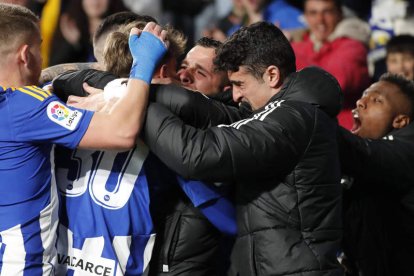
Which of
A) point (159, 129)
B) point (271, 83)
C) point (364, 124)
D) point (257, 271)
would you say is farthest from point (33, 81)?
point (364, 124)

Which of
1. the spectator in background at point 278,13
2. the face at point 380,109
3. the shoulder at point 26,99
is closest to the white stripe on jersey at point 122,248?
the shoulder at point 26,99

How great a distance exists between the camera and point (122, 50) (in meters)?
3.17

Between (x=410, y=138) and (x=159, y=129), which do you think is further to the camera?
(x=410, y=138)

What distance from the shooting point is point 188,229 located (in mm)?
3287

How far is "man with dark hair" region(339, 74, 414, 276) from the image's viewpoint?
11.5ft

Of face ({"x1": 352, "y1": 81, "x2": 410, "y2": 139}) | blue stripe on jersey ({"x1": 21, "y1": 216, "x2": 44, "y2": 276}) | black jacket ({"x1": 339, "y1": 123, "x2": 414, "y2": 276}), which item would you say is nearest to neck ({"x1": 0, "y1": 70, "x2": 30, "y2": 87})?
blue stripe on jersey ({"x1": 21, "y1": 216, "x2": 44, "y2": 276})

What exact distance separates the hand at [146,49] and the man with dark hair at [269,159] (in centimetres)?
15

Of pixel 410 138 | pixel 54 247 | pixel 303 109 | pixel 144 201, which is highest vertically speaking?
pixel 303 109

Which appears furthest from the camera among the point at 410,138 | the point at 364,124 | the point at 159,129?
the point at 364,124

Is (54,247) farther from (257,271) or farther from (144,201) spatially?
(257,271)

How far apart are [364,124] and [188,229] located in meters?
1.32

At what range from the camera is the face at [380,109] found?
399 centimetres

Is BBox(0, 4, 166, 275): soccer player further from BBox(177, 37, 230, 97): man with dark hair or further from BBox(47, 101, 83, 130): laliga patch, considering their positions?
BBox(177, 37, 230, 97): man with dark hair

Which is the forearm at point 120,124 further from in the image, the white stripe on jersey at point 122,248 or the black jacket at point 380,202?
the black jacket at point 380,202
